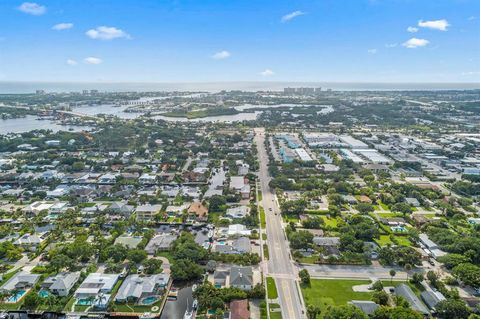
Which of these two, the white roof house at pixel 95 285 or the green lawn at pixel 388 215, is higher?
the green lawn at pixel 388 215

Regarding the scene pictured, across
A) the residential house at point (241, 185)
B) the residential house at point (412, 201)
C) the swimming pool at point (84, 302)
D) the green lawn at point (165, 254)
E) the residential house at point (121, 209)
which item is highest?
the residential house at point (241, 185)

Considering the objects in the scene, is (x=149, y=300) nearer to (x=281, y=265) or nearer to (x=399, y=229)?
(x=281, y=265)

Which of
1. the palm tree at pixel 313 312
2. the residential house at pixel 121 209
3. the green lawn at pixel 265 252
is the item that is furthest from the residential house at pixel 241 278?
the residential house at pixel 121 209

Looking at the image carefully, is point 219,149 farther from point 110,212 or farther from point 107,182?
point 110,212

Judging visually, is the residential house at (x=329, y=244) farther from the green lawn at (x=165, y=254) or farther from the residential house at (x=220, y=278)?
the green lawn at (x=165, y=254)

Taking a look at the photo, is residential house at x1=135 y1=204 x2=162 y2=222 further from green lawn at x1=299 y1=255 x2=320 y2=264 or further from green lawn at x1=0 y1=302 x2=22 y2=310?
green lawn at x1=299 y1=255 x2=320 y2=264

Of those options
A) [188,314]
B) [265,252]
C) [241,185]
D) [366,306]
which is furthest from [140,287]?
[241,185]

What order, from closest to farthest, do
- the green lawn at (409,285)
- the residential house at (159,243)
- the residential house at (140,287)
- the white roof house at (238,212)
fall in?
the residential house at (140,287)
the green lawn at (409,285)
the residential house at (159,243)
the white roof house at (238,212)

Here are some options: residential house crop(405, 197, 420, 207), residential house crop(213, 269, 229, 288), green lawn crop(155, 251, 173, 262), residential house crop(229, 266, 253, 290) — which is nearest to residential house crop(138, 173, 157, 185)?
green lawn crop(155, 251, 173, 262)

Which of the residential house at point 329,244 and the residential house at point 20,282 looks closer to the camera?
the residential house at point 20,282
